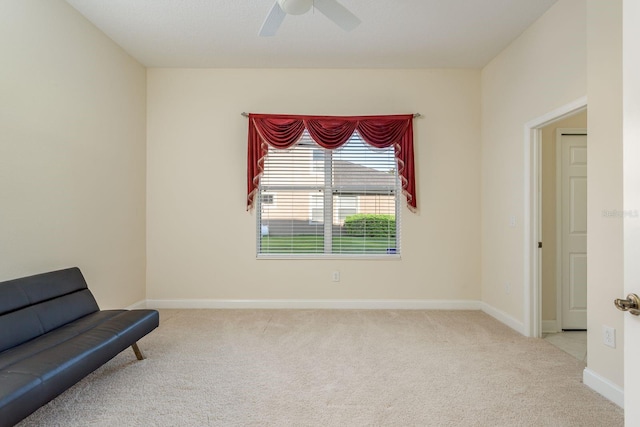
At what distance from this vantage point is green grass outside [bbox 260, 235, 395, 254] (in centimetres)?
409

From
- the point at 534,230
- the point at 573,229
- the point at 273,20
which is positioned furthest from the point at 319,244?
the point at 573,229

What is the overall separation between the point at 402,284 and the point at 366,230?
0.82 m

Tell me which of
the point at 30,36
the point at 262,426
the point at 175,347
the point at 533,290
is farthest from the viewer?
the point at 533,290

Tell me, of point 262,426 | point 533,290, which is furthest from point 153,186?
→ point 533,290

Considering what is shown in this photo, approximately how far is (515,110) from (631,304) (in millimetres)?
3006

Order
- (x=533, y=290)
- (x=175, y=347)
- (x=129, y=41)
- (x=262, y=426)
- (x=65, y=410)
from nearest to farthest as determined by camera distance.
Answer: (x=262, y=426) < (x=65, y=410) < (x=175, y=347) < (x=533, y=290) < (x=129, y=41)

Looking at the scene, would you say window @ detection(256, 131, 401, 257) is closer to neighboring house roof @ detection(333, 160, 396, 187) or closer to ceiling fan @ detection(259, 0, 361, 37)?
neighboring house roof @ detection(333, 160, 396, 187)

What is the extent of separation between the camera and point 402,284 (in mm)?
4016

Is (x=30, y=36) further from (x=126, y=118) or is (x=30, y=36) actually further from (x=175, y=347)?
(x=175, y=347)

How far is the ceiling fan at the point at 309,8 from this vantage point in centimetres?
210

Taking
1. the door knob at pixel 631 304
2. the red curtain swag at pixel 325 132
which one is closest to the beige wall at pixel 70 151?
the red curtain swag at pixel 325 132

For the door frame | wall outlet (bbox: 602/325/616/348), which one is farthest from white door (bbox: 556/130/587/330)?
wall outlet (bbox: 602/325/616/348)

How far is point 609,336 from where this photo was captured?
6.78 feet

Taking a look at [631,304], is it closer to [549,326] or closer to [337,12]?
[337,12]
